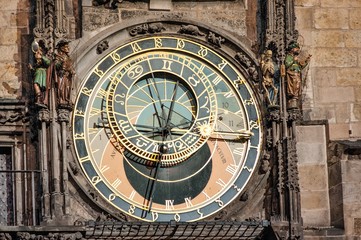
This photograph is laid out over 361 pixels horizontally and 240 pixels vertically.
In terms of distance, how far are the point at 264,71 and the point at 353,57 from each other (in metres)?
1.36

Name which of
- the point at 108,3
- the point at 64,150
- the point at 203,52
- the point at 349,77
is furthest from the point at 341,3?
the point at 64,150

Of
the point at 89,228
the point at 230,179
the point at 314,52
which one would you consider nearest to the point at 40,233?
the point at 89,228

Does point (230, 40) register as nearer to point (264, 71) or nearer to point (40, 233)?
point (264, 71)

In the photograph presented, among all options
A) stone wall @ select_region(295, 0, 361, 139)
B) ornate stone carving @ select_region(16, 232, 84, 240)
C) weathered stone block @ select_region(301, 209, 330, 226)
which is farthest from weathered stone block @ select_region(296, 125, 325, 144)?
ornate stone carving @ select_region(16, 232, 84, 240)

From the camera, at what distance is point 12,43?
26625 mm

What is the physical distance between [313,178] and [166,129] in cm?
192

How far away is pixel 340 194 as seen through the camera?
86.3 ft

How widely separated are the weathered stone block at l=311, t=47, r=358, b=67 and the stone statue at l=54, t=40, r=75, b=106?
3.20m

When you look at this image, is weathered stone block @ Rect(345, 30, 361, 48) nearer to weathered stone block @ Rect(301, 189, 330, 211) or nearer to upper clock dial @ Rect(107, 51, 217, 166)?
upper clock dial @ Rect(107, 51, 217, 166)

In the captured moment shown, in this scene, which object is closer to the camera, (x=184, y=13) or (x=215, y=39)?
(x=215, y=39)

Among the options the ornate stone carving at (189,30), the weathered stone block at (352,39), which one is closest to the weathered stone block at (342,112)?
the weathered stone block at (352,39)

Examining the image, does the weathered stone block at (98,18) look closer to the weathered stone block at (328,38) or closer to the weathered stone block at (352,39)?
the weathered stone block at (328,38)

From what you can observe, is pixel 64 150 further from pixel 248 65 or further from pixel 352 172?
pixel 352 172

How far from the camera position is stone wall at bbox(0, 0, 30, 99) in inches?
1041
